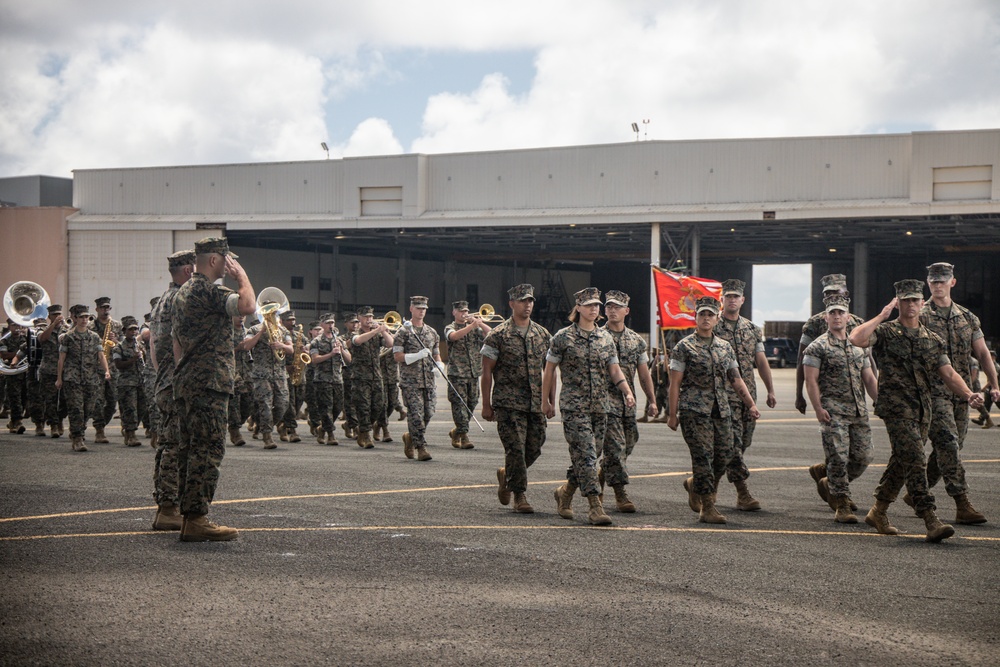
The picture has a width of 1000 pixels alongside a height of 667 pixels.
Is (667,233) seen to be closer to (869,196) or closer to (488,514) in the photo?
(869,196)

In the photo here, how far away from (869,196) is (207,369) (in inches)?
1429

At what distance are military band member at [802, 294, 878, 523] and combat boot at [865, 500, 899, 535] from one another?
2.01ft

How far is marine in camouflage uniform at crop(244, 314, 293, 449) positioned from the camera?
56.8 ft

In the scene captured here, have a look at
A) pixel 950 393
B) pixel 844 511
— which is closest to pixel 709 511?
pixel 844 511

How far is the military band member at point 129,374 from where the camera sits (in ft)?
57.2

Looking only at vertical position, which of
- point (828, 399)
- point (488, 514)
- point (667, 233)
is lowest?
point (488, 514)

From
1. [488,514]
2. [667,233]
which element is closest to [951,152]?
[667,233]

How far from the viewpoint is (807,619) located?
6.37 meters

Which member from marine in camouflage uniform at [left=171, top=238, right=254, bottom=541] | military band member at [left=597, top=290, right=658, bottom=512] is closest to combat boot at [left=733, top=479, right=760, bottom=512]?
military band member at [left=597, top=290, right=658, bottom=512]

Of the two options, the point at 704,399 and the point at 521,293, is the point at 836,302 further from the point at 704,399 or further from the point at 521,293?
the point at 521,293

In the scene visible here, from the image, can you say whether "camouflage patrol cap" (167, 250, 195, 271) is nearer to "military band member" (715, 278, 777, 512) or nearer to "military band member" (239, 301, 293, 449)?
"military band member" (715, 278, 777, 512)

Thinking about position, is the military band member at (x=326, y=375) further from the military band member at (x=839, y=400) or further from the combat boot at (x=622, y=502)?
the military band member at (x=839, y=400)

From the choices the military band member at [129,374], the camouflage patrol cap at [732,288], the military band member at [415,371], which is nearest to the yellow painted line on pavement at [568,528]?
the camouflage patrol cap at [732,288]

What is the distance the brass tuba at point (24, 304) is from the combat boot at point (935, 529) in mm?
16833
